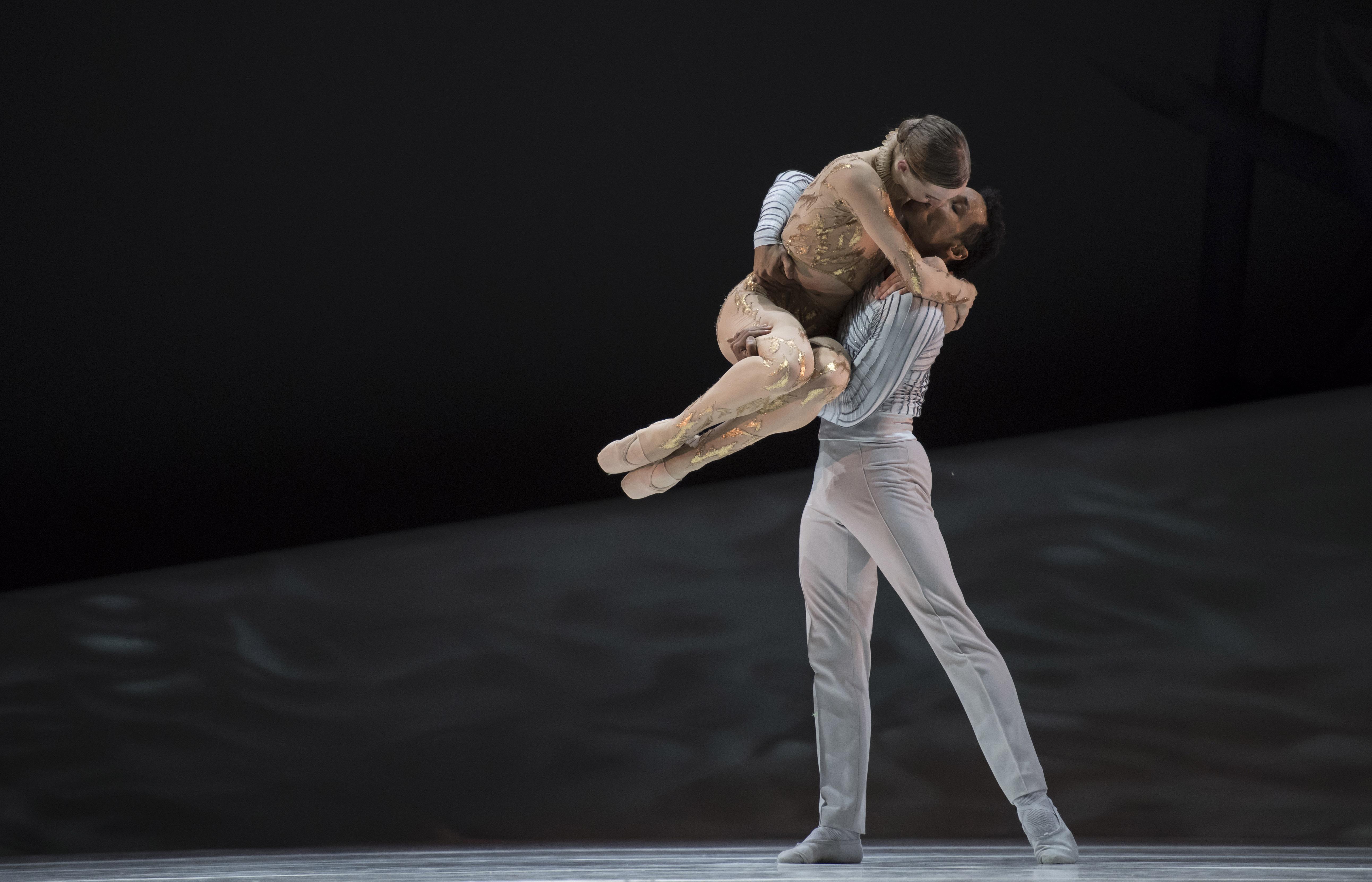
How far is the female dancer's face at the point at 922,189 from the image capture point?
249 centimetres

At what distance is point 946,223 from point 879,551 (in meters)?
0.73

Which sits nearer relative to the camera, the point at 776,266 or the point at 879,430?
the point at 879,430

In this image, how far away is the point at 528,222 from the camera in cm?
541

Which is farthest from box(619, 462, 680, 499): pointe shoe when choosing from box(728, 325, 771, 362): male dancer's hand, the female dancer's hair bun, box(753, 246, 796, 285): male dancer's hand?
the female dancer's hair bun

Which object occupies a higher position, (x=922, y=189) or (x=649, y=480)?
(x=922, y=189)

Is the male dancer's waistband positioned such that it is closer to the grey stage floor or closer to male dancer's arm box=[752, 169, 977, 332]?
male dancer's arm box=[752, 169, 977, 332]

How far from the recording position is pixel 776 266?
282 centimetres

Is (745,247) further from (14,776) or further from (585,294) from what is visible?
(14,776)

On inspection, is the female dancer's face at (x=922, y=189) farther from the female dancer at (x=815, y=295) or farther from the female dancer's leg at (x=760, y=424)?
the female dancer's leg at (x=760, y=424)

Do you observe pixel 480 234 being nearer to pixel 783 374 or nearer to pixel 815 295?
pixel 815 295

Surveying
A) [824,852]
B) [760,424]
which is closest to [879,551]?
[760,424]

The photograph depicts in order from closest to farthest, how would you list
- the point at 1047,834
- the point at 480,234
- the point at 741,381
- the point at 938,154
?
1. the point at 1047,834
2. the point at 938,154
3. the point at 741,381
4. the point at 480,234

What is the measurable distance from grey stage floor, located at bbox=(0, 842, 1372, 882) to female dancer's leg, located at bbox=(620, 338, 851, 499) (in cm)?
82

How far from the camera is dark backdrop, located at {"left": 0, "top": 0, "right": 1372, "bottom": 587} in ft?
17.1
